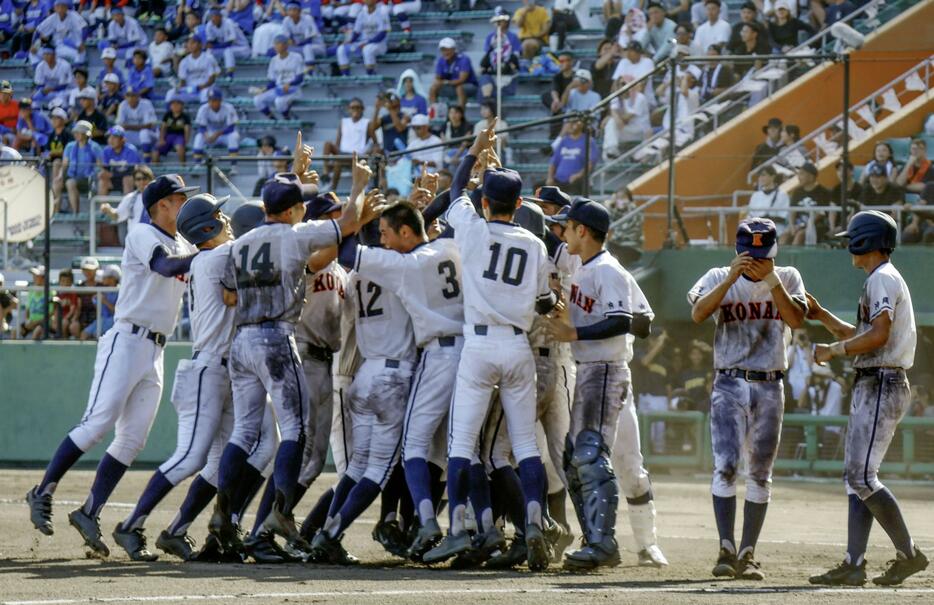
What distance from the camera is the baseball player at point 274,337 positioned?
28.1 feet

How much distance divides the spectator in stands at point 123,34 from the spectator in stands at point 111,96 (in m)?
1.78

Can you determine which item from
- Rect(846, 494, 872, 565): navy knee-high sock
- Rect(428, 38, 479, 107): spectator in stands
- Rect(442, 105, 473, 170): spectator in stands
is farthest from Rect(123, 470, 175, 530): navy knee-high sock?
Rect(428, 38, 479, 107): spectator in stands

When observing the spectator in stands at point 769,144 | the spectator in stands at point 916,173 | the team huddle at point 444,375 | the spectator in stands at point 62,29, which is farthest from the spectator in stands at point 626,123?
the spectator in stands at point 62,29

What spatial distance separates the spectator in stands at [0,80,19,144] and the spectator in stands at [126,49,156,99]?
1.69 metres

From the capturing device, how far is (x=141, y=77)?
2333 cm

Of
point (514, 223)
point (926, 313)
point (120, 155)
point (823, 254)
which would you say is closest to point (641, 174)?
point (823, 254)

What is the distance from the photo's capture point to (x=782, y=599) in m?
7.12

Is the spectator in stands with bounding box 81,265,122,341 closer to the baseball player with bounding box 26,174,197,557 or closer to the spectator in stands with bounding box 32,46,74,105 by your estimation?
the baseball player with bounding box 26,174,197,557

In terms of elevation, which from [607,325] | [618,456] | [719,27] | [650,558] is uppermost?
[719,27]

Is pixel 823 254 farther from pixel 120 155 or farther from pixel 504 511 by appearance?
pixel 120 155

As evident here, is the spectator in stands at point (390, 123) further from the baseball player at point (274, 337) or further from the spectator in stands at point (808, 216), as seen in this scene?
the baseball player at point (274, 337)

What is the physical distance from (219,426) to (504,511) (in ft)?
5.70

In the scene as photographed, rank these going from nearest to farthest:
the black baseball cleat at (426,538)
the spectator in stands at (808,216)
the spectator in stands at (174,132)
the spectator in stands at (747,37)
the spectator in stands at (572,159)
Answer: the black baseball cleat at (426,538) < the spectator in stands at (808,216) < the spectator in stands at (572,159) < the spectator in stands at (747,37) < the spectator in stands at (174,132)

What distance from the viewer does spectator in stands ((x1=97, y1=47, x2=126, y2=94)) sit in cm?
2355
